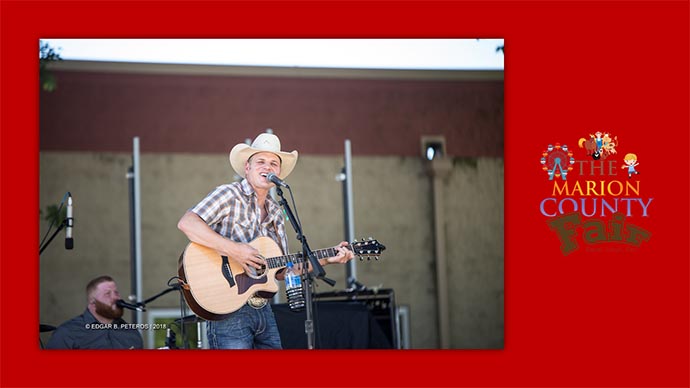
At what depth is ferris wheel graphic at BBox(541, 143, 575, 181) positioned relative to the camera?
5.95 meters

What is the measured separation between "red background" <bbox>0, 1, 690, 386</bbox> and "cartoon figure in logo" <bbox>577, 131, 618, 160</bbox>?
0.17 feet

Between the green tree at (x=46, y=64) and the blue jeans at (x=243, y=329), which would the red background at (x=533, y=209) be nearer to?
the green tree at (x=46, y=64)

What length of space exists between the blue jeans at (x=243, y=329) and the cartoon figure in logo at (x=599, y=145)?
1954 millimetres

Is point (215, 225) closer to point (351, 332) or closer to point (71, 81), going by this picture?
point (351, 332)

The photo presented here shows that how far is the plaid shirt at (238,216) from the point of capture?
5.73 metres

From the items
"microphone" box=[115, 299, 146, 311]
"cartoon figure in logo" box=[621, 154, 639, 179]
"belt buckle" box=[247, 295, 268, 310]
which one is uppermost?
"cartoon figure in logo" box=[621, 154, 639, 179]

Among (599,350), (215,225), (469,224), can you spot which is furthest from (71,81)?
(599,350)

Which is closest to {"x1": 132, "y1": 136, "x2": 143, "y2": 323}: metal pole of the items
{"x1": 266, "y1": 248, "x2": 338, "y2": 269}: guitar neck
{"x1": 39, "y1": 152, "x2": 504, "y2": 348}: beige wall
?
{"x1": 39, "y1": 152, "x2": 504, "y2": 348}: beige wall

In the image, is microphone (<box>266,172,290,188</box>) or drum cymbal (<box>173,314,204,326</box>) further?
drum cymbal (<box>173,314,204,326</box>)

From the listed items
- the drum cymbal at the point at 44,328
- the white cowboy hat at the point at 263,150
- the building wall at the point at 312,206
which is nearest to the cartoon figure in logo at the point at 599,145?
the building wall at the point at 312,206

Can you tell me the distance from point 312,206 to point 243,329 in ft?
5.04

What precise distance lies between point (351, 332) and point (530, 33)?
1963 millimetres

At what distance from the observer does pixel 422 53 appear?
643 cm

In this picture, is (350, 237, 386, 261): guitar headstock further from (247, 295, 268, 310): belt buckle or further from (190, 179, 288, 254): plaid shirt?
(247, 295, 268, 310): belt buckle
